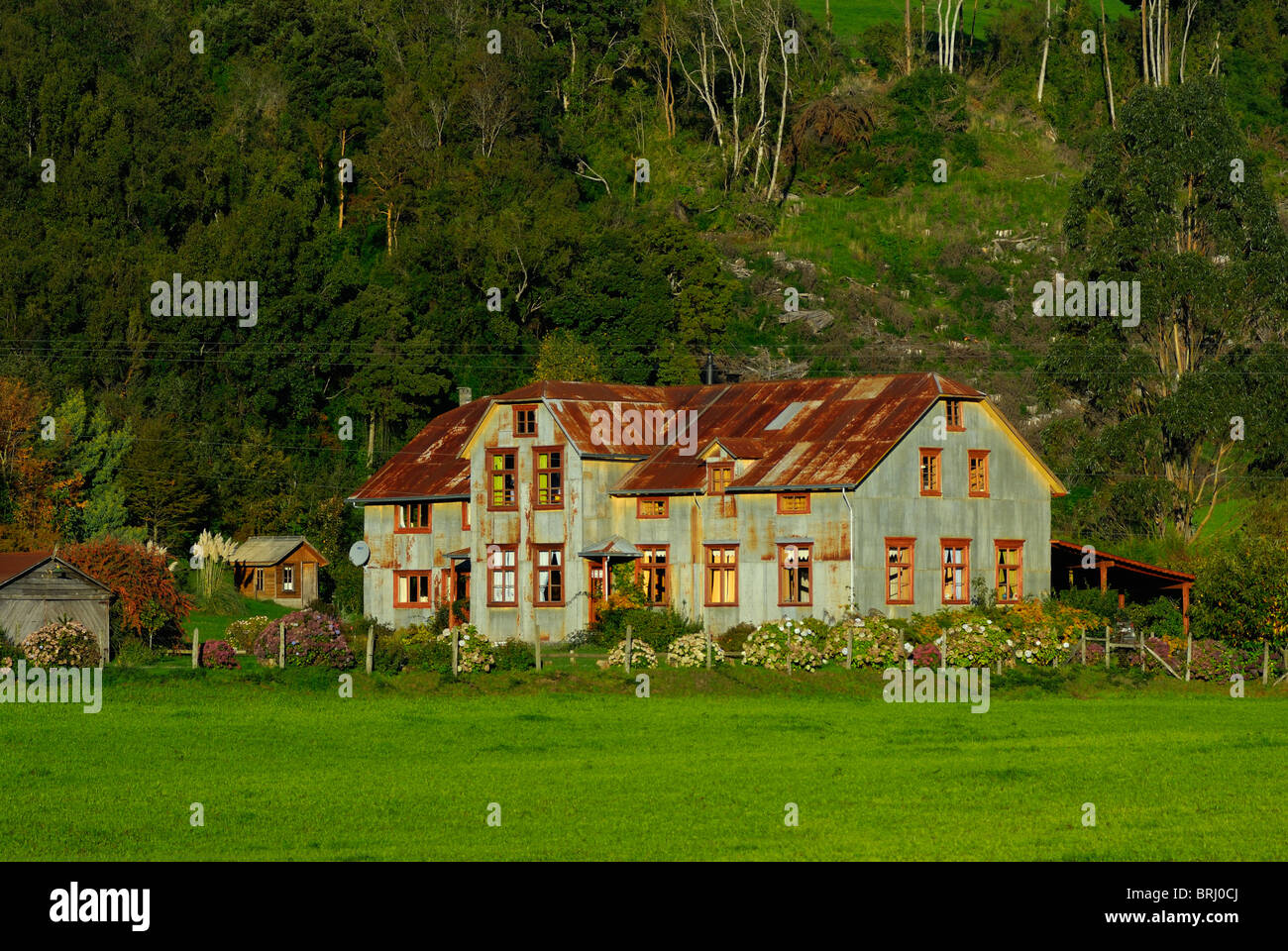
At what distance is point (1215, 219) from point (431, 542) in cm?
3148

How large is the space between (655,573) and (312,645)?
53.8ft

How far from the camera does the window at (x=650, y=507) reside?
193ft

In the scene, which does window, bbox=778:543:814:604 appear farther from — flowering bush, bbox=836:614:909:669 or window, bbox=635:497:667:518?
flowering bush, bbox=836:614:909:669

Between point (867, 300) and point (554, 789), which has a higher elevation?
point (867, 300)

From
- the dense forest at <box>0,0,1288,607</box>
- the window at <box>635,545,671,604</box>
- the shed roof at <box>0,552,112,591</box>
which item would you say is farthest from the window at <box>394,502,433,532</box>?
the shed roof at <box>0,552,112,591</box>

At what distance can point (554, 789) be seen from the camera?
27031 mm

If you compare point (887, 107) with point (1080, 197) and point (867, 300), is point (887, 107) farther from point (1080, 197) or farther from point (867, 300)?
point (1080, 197)

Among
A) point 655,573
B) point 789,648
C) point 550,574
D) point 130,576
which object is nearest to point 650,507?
point 655,573

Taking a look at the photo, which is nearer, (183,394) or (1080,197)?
(1080,197)

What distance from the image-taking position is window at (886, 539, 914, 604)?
180 ft

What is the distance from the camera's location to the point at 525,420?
2370 inches

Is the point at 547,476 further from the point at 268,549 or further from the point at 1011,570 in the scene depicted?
the point at 268,549
